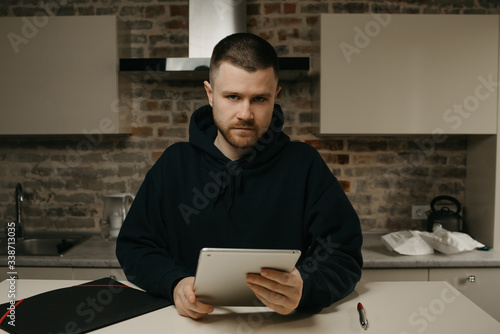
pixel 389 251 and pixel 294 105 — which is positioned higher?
pixel 294 105

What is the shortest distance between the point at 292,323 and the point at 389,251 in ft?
4.80

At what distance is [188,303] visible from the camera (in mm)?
1017

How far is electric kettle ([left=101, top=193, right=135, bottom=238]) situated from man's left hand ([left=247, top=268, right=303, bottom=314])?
70.4 inches

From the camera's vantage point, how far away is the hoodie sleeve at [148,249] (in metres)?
1.16

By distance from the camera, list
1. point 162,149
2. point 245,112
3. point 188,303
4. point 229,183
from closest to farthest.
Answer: point 188,303, point 245,112, point 229,183, point 162,149

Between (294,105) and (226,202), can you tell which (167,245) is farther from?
(294,105)

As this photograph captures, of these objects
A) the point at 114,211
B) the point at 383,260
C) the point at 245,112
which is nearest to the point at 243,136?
the point at 245,112

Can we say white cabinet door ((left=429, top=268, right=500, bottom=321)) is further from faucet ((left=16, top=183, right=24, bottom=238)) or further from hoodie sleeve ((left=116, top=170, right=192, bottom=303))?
faucet ((left=16, top=183, right=24, bottom=238))

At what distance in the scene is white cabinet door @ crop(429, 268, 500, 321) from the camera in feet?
7.14

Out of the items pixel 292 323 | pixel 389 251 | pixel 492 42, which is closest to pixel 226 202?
pixel 292 323

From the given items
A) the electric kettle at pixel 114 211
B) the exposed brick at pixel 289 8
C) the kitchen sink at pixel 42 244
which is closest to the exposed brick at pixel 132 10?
the exposed brick at pixel 289 8

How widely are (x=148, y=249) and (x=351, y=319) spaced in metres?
0.61

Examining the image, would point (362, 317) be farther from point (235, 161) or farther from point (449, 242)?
point (449, 242)

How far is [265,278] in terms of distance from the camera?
3.05ft
